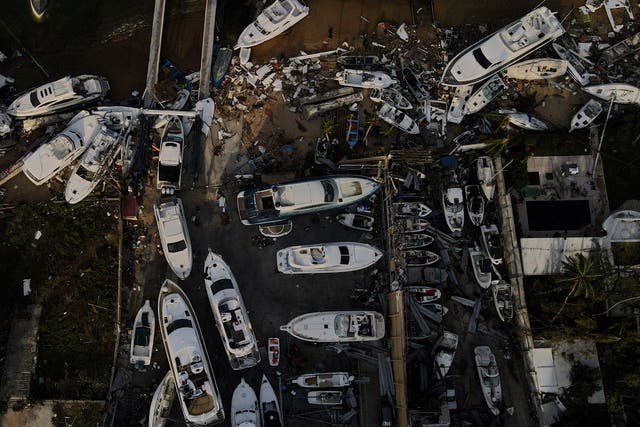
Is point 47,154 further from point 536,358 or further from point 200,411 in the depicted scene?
point 536,358

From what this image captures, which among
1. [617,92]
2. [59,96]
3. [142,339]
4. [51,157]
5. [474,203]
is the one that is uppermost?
[59,96]

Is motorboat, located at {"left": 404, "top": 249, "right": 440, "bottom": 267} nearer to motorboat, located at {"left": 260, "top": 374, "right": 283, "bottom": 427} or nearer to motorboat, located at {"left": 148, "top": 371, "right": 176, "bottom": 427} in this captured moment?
motorboat, located at {"left": 260, "top": 374, "right": 283, "bottom": 427}

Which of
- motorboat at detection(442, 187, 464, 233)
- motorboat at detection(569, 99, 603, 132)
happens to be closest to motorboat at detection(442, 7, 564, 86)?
motorboat at detection(569, 99, 603, 132)

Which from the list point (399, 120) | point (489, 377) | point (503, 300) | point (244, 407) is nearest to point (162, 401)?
point (244, 407)

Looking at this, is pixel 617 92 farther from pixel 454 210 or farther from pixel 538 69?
pixel 454 210

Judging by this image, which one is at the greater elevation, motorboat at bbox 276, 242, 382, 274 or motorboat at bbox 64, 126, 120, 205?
motorboat at bbox 64, 126, 120, 205

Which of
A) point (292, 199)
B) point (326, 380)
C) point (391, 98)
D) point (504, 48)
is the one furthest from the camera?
point (391, 98)
